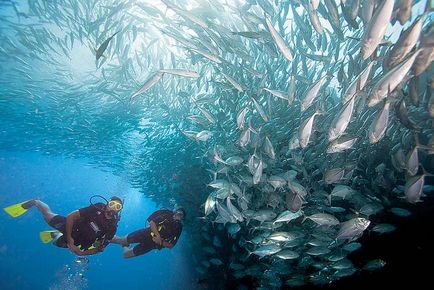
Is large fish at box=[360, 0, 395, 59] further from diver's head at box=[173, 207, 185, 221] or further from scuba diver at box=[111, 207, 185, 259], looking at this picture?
scuba diver at box=[111, 207, 185, 259]

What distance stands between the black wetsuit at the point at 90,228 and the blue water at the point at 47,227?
13.5 metres

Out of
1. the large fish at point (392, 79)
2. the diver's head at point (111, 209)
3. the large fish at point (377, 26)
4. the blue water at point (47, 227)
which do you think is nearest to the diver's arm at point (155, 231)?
the diver's head at point (111, 209)

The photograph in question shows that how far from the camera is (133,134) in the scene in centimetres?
1861

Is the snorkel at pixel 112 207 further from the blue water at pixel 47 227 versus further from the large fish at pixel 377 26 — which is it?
the blue water at pixel 47 227

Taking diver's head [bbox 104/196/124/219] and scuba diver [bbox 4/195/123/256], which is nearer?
scuba diver [bbox 4/195/123/256]

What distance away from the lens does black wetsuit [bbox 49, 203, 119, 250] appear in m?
6.65

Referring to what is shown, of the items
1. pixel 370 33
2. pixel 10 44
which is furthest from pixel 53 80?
pixel 370 33

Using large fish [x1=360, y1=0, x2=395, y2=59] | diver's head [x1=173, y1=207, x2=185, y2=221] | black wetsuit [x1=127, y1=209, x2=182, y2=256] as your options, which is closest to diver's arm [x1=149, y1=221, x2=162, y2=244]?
black wetsuit [x1=127, y1=209, x2=182, y2=256]

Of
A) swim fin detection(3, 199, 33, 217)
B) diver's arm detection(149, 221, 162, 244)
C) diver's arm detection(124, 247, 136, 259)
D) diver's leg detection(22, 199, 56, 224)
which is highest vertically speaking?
diver's arm detection(149, 221, 162, 244)

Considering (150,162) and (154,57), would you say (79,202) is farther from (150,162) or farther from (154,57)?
(154,57)

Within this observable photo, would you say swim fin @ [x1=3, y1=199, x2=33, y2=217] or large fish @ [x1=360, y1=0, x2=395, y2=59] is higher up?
large fish @ [x1=360, y1=0, x2=395, y2=59]

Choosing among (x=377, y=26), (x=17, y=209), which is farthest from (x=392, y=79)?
(x=17, y=209)

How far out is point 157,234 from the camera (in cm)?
753

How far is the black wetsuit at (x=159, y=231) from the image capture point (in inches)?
300
